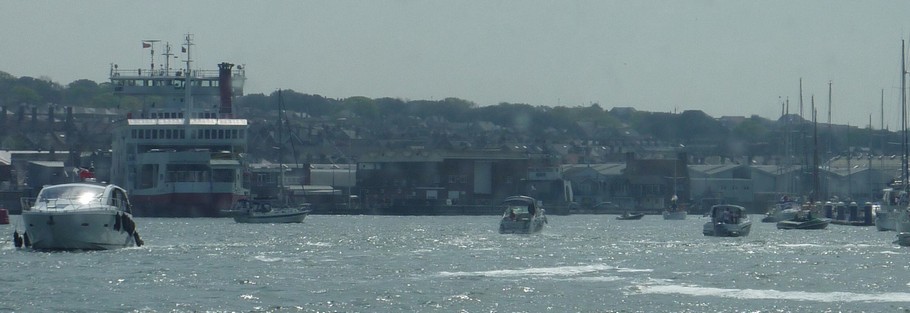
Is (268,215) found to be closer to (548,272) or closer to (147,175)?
(147,175)

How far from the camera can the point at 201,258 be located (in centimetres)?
5191

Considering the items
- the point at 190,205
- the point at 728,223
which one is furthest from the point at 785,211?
the point at 190,205

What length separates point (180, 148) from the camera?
121 metres

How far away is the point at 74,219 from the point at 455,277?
52.9 ft

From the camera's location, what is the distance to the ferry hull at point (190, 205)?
116 m

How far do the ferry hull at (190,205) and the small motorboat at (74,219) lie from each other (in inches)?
2367

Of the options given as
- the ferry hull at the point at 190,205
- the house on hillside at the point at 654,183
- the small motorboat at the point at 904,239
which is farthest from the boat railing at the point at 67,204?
the house on hillside at the point at 654,183

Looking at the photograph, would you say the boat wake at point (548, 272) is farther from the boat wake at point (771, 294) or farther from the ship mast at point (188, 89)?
the ship mast at point (188, 89)

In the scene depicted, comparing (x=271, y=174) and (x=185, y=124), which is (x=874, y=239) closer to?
(x=185, y=124)

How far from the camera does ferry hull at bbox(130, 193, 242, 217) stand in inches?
4567

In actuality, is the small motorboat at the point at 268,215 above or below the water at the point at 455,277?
above

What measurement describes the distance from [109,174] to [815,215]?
66.5 meters

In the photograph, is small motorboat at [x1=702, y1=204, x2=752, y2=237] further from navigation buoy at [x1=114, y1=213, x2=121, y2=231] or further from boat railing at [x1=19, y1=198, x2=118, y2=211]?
Answer: boat railing at [x1=19, y1=198, x2=118, y2=211]

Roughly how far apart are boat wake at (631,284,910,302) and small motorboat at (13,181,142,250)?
841 inches
